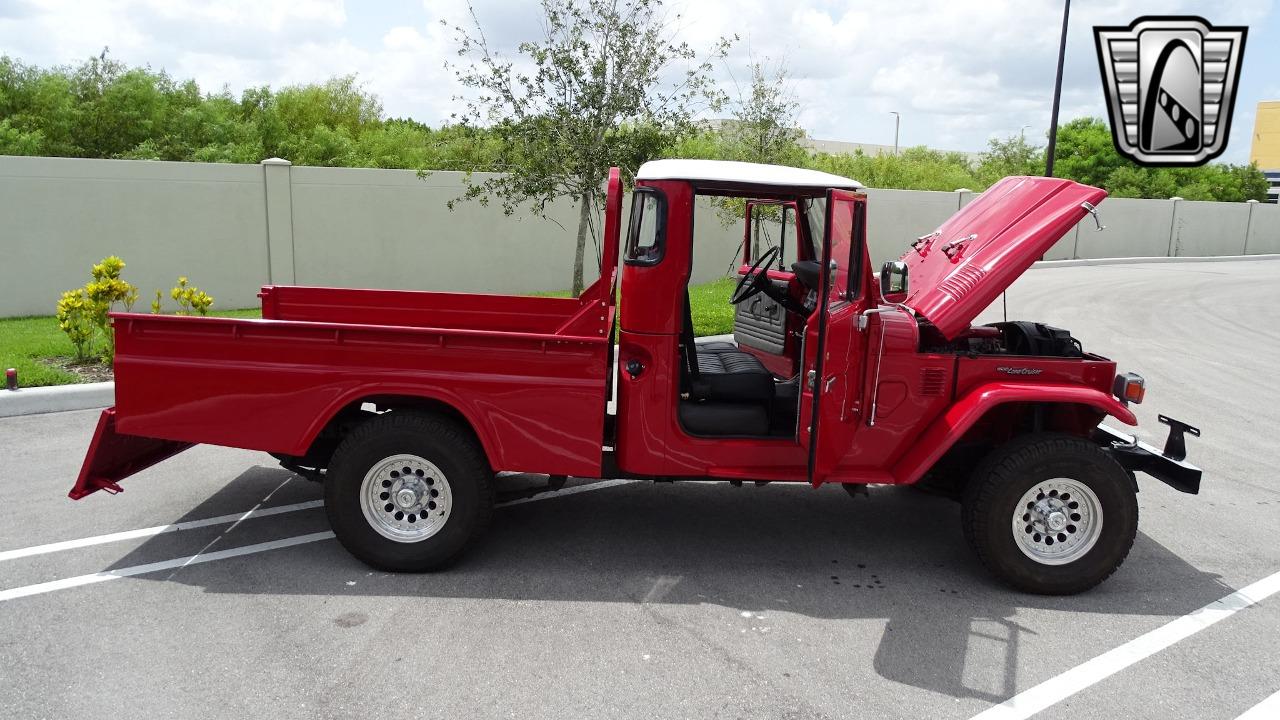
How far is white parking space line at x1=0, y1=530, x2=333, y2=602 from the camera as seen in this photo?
14.7 ft

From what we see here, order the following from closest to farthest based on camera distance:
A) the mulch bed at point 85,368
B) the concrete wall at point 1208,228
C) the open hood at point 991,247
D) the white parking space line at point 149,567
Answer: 1. the white parking space line at point 149,567
2. the open hood at point 991,247
3. the mulch bed at point 85,368
4. the concrete wall at point 1208,228

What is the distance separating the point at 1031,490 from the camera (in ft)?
15.5

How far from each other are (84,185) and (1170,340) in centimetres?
1538

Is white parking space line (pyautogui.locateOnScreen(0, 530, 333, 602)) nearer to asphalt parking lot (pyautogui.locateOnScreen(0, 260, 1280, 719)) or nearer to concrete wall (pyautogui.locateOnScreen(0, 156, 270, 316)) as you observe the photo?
asphalt parking lot (pyautogui.locateOnScreen(0, 260, 1280, 719))

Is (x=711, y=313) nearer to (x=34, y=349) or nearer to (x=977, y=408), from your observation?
(x=977, y=408)

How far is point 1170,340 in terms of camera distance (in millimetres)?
13422

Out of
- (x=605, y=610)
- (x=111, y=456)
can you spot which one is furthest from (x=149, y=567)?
(x=605, y=610)

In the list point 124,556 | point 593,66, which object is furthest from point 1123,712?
point 593,66

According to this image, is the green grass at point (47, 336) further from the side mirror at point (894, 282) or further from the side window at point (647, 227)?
the side mirror at point (894, 282)

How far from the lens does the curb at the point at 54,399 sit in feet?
25.0

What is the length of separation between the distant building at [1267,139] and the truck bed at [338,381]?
9806 centimetres

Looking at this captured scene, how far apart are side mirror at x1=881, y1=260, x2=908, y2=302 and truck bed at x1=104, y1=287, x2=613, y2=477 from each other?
136cm

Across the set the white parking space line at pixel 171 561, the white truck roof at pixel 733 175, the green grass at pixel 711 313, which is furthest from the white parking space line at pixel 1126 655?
the green grass at pixel 711 313

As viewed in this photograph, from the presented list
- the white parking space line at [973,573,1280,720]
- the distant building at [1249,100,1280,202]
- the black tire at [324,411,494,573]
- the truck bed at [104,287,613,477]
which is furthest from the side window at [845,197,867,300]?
the distant building at [1249,100,1280,202]
